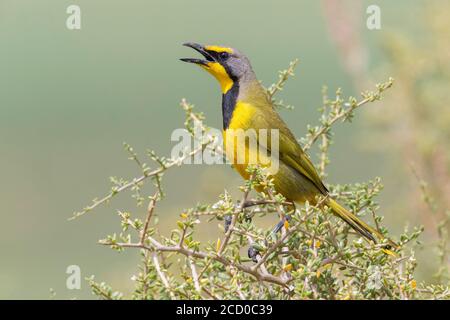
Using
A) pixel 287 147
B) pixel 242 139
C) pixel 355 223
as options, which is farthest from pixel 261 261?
pixel 287 147

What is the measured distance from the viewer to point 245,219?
3391mm

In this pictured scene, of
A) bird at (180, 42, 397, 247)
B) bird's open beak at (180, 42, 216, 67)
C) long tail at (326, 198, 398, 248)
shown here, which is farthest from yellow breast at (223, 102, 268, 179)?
Result: long tail at (326, 198, 398, 248)

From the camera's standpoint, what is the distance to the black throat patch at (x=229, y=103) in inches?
189

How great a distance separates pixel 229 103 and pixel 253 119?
9.8 inches

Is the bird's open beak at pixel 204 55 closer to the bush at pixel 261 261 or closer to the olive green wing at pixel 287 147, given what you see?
the olive green wing at pixel 287 147

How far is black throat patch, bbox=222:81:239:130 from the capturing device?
4791 mm

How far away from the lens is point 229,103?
16.1 ft

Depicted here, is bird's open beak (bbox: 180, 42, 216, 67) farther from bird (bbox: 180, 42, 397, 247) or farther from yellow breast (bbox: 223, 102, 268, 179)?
yellow breast (bbox: 223, 102, 268, 179)

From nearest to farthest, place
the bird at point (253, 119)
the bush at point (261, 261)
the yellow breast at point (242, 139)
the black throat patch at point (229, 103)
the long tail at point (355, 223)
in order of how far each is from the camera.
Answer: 1. the bush at point (261, 261)
2. the long tail at point (355, 223)
3. the yellow breast at point (242, 139)
4. the bird at point (253, 119)
5. the black throat patch at point (229, 103)

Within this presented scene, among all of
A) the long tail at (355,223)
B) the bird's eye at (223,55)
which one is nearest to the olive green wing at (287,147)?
the bird's eye at (223,55)

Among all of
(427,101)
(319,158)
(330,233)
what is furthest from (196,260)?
(427,101)

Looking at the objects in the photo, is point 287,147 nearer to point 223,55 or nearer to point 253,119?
point 253,119

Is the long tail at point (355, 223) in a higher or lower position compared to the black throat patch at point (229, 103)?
lower
